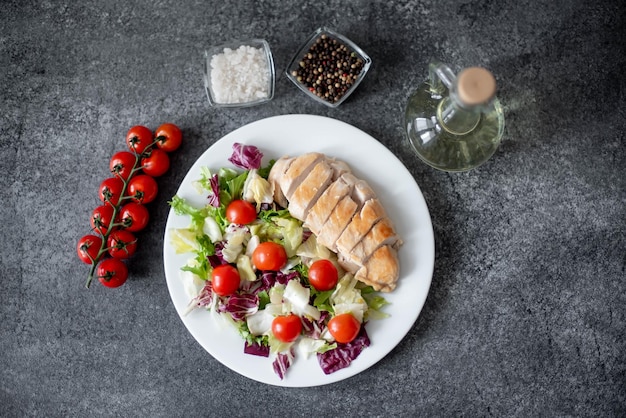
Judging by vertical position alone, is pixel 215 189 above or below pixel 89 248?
above

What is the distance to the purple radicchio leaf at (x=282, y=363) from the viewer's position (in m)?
2.88

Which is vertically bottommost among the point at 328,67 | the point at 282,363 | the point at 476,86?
the point at 282,363

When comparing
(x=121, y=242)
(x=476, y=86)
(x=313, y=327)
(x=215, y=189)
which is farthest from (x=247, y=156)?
(x=476, y=86)

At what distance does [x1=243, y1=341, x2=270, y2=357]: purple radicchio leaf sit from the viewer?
9.53ft

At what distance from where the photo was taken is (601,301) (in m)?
3.03

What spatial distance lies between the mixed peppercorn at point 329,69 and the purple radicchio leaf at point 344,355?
121cm

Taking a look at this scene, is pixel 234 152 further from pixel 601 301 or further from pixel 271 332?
pixel 601 301

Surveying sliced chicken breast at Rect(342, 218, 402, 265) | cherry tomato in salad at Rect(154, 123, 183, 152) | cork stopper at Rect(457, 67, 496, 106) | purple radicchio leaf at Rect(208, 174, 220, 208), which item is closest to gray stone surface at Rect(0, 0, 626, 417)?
cherry tomato in salad at Rect(154, 123, 183, 152)

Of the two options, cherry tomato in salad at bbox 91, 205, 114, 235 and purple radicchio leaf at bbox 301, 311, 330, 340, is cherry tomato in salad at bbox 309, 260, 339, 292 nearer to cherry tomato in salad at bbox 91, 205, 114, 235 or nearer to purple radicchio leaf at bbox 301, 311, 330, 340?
purple radicchio leaf at bbox 301, 311, 330, 340

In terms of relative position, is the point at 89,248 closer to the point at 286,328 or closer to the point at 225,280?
the point at 225,280

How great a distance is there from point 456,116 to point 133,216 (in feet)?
5.54

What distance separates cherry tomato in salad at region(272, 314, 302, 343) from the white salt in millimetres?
1122

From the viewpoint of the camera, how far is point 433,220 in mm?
3049

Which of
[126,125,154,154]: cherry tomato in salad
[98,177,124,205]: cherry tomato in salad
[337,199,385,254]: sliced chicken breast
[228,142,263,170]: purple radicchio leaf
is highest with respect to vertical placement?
[228,142,263,170]: purple radicchio leaf
